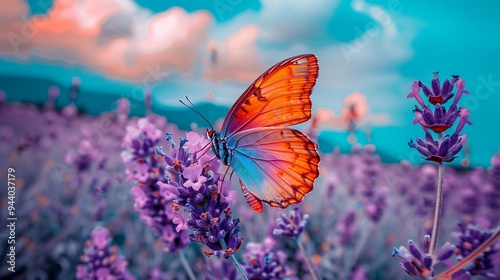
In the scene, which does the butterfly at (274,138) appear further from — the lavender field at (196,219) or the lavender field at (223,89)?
the lavender field at (223,89)

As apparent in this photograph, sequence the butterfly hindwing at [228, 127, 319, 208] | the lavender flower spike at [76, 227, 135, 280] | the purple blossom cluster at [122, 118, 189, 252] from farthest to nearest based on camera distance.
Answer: the lavender flower spike at [76, 227, 135, 280], the purple blossom cluster at [122, 118, 189, 252], the butterfly hindwing at [228, 127, 319, 208]

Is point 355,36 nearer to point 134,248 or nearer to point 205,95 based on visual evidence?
point 205,95

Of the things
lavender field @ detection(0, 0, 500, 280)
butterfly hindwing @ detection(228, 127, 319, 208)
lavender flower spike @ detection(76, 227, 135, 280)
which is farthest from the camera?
lavender field @ detection(0, 0, 500, 280)

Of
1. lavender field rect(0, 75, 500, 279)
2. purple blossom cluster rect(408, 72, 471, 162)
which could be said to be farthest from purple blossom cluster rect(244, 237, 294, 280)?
purple blossom cluster rect(408, 72, 471, 162)

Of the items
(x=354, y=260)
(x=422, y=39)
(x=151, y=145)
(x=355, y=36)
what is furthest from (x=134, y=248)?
(x=422, y=39)

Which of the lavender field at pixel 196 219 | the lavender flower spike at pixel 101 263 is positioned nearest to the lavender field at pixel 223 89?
the lavender field at pixel 196 219

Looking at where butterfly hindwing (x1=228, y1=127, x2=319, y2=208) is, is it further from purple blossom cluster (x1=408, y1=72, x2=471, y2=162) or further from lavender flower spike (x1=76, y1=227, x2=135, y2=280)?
lavender flower spike (x1=76, y1=227, x2=135, y2=280)

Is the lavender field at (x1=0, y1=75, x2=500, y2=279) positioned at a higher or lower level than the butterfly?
lower

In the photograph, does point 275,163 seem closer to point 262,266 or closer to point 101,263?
point 262,266

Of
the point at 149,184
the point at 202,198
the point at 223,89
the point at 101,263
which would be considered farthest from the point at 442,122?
the point at 223,89
